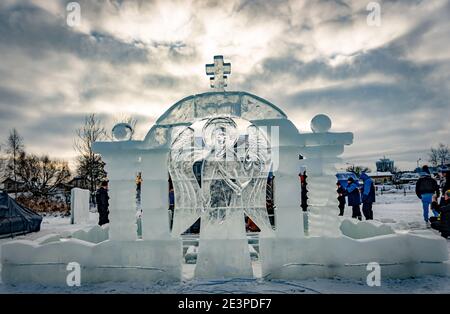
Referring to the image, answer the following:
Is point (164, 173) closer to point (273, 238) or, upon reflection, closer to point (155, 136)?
point (155, 136)

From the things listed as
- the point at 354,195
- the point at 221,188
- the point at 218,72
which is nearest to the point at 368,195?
the point at 354,195

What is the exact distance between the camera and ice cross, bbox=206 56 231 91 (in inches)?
210

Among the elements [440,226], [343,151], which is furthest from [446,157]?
[343,151]

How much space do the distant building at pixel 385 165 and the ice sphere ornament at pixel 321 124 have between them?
7916cm

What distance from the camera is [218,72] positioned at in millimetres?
5383

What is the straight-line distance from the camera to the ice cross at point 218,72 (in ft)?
17.5

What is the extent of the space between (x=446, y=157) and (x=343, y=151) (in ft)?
174

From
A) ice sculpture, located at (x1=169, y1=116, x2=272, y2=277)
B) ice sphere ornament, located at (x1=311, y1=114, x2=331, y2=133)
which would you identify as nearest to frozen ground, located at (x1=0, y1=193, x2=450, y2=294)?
ice sculpture, located at (x1=169, y1=116, x2=272, y2=277)

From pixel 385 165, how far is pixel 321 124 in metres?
80.8

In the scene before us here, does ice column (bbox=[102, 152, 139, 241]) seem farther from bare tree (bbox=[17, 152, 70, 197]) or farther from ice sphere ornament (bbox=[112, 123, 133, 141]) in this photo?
bare tree (bbox=[17, 152, 70, 197])

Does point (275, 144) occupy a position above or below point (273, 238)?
above

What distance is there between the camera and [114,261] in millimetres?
4957

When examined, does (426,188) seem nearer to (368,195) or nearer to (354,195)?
(368,195)

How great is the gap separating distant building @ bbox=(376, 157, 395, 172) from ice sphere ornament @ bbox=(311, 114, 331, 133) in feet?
260
